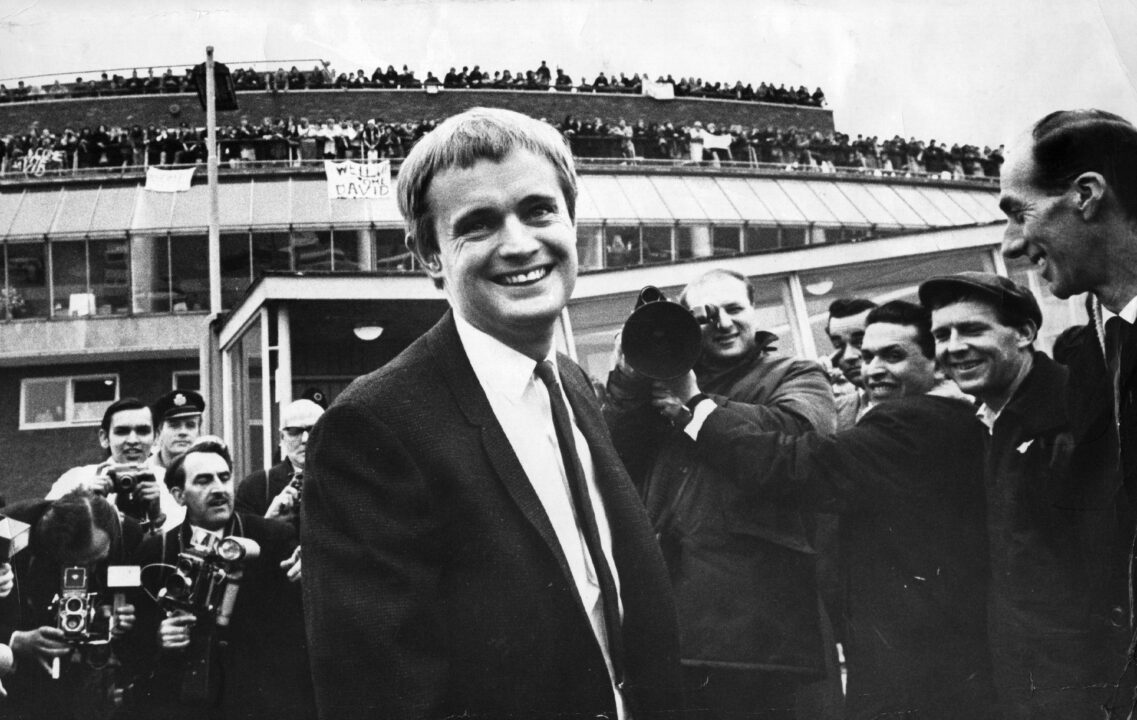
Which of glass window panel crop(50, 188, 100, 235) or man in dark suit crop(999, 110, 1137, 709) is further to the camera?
glass window panel crop(50, 188, 100, 235)

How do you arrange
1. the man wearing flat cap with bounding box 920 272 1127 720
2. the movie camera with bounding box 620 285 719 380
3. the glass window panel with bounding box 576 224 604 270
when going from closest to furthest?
the movie camera with bounding box 620 285 719 380 < the man wearing flat cap with bounding box 920 272 1127 720 < the glass window panel with bounding box 576 224 604 270

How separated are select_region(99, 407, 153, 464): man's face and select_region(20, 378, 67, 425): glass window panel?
149 millimetres

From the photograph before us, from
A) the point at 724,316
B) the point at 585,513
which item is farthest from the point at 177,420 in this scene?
the point at 724,316

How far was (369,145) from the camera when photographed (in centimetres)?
347

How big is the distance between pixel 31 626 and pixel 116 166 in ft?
5.33

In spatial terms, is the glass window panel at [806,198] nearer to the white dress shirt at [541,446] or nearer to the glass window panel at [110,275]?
the white dress shirt at [541,446]

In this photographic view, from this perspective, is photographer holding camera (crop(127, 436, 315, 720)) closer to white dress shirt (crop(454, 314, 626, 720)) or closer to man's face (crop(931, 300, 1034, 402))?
white dress shirt (crop(454, 314, 626, 720))

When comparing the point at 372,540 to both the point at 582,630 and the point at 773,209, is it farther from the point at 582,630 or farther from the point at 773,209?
the point at 773,209

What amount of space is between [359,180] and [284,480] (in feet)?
3.53

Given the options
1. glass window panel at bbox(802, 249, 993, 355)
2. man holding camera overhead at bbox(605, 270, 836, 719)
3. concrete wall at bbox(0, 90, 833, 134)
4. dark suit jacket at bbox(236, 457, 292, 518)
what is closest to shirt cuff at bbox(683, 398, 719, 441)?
man holding camera overhead at bbox(605, 270, 836, 719)

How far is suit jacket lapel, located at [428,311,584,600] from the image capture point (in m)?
2.25

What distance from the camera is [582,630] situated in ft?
7.64

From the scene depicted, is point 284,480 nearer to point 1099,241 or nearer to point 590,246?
point 590,246

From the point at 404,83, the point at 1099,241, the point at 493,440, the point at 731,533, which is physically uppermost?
the point at 404,83
